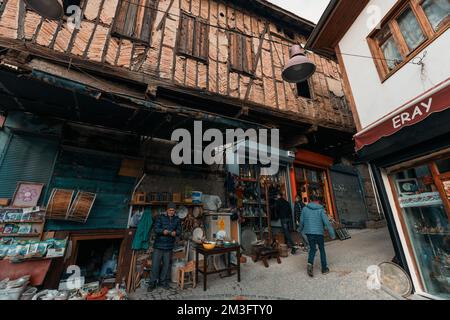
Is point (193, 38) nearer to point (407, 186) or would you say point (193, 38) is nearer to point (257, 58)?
point (257, 58)

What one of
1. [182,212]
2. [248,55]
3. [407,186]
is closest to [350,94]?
[407,186]

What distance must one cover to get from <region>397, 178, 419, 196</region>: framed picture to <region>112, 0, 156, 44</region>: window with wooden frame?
7.69 m

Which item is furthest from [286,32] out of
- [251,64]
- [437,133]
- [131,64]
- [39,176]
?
[39,176]

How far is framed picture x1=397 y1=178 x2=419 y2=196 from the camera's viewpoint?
425cm

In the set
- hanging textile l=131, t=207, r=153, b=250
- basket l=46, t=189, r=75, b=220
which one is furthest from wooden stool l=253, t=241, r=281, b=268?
basket l=46, t=189, r=75, b=220

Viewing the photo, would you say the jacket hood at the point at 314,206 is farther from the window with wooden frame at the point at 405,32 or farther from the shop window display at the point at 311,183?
the shop window display at the point at 311,183

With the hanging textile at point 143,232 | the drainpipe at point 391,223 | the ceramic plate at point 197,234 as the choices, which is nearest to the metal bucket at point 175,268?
the ceramic plate at point 197,234

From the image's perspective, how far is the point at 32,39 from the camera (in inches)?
180

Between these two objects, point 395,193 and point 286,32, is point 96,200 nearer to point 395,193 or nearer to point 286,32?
point 395,193

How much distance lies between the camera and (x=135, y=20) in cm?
616

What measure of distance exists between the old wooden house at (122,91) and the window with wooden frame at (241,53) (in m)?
0.05

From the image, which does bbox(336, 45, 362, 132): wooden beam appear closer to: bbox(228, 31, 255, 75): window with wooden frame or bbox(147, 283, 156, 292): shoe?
bbox(228, 31, 255, 75): window with wooden frame

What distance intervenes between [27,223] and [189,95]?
5071mm

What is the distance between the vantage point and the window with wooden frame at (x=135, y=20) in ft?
19.1
